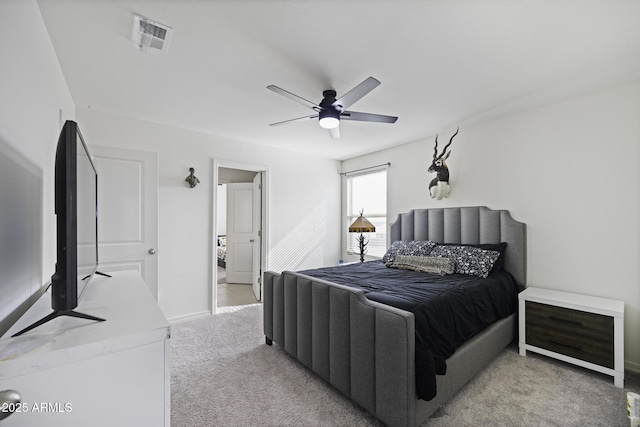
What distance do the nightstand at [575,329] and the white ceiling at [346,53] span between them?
185 centimetres

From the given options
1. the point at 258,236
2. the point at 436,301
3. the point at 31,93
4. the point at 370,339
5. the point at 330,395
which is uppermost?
the point at 31,93

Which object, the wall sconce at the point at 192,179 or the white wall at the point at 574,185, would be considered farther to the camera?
the wall sconce at the point at 192,179

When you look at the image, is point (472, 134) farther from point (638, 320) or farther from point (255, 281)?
point (255, 281)

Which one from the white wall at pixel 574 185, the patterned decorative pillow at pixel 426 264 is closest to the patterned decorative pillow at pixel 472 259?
the patterned decorative pillow at pixel 426 264

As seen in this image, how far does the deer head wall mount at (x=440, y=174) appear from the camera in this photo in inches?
139

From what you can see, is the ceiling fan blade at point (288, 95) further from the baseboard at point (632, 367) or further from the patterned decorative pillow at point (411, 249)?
the baseboard at point (632, 367)

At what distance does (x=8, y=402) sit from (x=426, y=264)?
9.98 ft

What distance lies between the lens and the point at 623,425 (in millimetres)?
1727

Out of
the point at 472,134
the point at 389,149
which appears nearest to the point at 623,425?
the point at 472,134

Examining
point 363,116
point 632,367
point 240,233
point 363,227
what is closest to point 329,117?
point 363,116

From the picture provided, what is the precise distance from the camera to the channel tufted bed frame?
1.58 m

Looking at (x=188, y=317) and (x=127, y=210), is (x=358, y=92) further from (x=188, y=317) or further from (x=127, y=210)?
(x=188, y=317)

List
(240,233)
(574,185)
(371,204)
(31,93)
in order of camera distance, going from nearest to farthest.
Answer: (31,93), (574,185), (371,204), (240,233)

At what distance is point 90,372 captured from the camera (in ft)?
2.56
